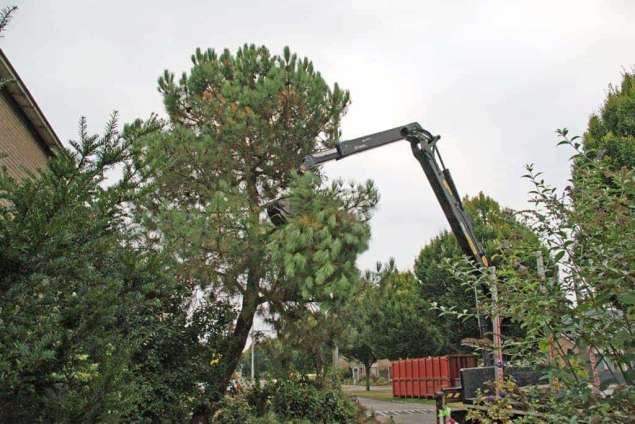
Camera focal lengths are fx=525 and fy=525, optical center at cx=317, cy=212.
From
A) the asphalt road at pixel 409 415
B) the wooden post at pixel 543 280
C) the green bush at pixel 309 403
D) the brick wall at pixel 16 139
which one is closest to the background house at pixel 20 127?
the brick wall at pixel 16 139

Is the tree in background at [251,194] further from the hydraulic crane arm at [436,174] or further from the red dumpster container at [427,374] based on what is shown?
the red dumpster container at [427,374]

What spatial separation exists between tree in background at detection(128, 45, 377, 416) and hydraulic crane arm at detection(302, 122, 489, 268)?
116cm

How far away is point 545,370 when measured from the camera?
78.0 inches

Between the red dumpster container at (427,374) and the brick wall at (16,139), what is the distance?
12840 mm

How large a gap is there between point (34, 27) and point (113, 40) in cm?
386

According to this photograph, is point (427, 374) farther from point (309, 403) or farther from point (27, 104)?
point (27, 104)

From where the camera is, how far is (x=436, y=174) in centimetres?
1098

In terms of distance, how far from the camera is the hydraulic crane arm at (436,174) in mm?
10914

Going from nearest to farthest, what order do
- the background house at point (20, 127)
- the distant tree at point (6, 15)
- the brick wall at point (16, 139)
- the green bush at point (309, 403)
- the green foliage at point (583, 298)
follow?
the green foliage at point (583, 298) → the distant tree at point (6, 15) → the background house at point (20, 127) → the brick wall at point (16, 139) → the green bush at point (309, 403)

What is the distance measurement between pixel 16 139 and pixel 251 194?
469 centimetres

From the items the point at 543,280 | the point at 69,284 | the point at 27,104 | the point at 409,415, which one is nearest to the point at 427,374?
the point at 409,415

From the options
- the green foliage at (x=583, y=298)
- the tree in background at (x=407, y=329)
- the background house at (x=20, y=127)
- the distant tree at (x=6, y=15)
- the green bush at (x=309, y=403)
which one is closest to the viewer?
the green foliage at (x=583, y=298)

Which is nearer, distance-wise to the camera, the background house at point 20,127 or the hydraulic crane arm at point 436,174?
the background house at point 20,127

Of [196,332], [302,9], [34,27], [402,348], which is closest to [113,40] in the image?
[302,9]
